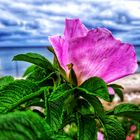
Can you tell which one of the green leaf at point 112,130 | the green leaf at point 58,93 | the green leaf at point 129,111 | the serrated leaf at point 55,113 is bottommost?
the green leaf at point 112,130

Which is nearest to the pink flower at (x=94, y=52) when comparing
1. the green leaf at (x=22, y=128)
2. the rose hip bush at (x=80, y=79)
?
the rose hip bush at (x=80, y=79)

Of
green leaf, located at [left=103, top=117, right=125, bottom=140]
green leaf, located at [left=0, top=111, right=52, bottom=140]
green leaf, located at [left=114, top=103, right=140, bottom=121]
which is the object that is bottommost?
green leaf, located at [left=103, top=117, right=125, bottom=140]

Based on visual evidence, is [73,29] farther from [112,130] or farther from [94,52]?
[112,130]

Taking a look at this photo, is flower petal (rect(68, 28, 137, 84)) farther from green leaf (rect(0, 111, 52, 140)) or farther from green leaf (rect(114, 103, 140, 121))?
green leaf (rect(0, 111, 52, 140))

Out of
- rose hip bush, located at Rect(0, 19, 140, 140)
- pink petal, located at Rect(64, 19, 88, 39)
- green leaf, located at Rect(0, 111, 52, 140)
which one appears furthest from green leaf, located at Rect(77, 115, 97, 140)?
green leaf, located at Rect(0, 111, 52, 140)

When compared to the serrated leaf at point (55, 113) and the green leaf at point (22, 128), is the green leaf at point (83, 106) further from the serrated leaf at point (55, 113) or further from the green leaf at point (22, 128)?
the green leaf at point (22, 128)

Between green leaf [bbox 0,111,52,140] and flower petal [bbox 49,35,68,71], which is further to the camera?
flower petal [bbox 49,35,68,71]
